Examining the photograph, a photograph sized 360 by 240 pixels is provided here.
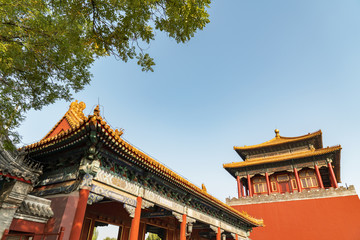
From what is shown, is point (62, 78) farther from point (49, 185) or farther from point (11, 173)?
point (49, 185)

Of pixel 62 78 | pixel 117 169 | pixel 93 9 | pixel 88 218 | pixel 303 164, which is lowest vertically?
pixel 88 218

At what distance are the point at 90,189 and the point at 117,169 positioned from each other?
1008 mm

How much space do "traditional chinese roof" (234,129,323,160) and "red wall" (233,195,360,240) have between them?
21.4 feet

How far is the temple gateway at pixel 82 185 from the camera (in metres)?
5.06

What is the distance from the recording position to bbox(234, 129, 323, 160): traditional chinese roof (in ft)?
69.8

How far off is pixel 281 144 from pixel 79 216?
832 inches

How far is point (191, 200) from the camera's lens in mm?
9172

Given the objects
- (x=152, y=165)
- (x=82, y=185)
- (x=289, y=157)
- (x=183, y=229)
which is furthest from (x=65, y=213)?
(x=289, y=157)

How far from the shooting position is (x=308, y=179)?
63.5 feet

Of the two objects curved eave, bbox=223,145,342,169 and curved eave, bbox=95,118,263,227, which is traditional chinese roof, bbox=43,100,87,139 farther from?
curved eave, bbox=223,145,342,169

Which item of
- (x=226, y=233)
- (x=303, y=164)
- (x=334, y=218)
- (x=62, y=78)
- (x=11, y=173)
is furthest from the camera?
(x=303, y=164)

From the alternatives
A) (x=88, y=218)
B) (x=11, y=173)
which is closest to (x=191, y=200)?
(x=88, y=218)

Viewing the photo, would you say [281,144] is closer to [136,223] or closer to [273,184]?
[273,184]

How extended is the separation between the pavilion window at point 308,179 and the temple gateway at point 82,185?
48.6 feet
